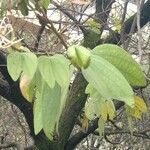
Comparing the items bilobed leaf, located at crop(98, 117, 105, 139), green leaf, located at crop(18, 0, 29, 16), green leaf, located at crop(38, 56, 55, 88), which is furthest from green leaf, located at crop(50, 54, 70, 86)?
green leaf, located at crop(18, 0, 29, 16)

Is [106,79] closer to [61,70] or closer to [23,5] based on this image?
[61,70]

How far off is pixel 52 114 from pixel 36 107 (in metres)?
0.05

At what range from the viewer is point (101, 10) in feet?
10.7

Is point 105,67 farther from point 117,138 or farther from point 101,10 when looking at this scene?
point 117,138

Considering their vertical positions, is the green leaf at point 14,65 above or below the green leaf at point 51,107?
above

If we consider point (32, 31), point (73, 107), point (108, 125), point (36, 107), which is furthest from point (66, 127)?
point (36, 107)

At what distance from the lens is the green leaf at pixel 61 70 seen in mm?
679

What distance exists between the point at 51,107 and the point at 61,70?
A: 6 cm

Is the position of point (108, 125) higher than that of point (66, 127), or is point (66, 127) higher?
point (66, 127)

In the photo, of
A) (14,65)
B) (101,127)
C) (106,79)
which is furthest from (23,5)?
(106,79)

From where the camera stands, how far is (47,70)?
0.70 metres

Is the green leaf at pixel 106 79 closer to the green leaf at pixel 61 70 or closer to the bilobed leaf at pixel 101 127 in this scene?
the green leaf at pixel 61 70

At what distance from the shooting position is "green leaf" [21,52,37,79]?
2.34ft

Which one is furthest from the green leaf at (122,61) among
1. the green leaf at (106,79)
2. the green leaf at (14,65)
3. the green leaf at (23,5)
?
the green leaf at (23,5)
